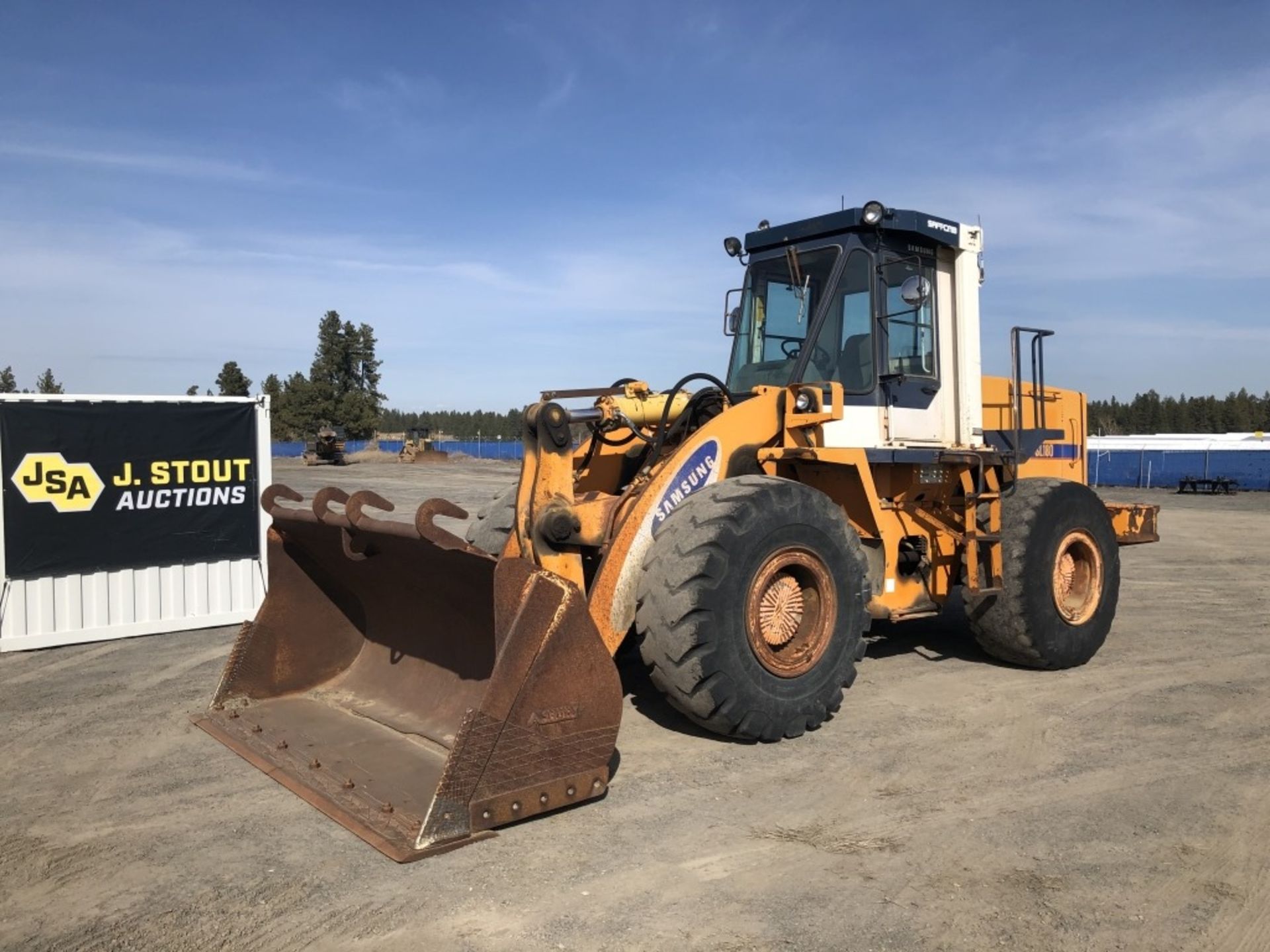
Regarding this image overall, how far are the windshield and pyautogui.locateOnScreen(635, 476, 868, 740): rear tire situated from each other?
1.54 metres

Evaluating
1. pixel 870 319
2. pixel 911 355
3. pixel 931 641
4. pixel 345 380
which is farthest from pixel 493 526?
pixel 345 380

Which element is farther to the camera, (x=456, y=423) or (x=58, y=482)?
(x=456, y=423)

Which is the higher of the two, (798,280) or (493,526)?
(798,280)

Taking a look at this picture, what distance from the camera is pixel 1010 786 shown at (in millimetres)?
4793

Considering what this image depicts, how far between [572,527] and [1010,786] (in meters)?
2.44

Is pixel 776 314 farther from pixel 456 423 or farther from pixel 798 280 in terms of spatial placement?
pixel 456 423

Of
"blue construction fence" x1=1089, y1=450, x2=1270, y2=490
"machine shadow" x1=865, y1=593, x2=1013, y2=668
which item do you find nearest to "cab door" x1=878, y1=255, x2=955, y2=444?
"machine shadow" x1=865, y1=593, x2=1013, y2=668

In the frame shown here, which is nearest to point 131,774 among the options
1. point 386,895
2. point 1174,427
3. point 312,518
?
point 312,518

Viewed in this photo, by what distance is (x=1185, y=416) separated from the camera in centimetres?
9950

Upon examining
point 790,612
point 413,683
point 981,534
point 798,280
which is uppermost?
point 798,280

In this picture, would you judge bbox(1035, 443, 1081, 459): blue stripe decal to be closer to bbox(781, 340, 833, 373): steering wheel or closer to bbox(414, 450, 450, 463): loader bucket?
bbox(781, 340, 833, 373): steering wheel

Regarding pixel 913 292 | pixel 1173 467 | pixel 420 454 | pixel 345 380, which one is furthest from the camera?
pixel 345 380

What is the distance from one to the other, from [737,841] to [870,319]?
3738 millimetres

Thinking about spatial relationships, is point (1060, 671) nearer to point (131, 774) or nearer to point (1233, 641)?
point (1233, 641)
